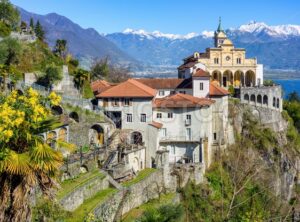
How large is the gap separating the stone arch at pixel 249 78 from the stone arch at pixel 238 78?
1.05 metres

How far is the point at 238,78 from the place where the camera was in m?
84.4

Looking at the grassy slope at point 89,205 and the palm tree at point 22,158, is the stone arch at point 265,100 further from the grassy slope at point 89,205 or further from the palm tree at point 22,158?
the palm tree at point 22,158

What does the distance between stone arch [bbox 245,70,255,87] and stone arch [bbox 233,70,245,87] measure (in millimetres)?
1055

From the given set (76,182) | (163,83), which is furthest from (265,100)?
(76,182)

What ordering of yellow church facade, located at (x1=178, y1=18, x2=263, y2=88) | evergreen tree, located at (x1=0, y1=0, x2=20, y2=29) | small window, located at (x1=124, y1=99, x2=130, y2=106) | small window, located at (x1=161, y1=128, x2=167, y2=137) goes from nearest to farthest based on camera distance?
small window, located at (x1=124, y1=99, x2=130, y2=106)
small window, located at (x1=161, y1=128, x2=167, y2=137)
evergreen tree, located at (x1=0, y1=0, x2=20, y2=29)
yellow church facade, located at (x1=178, y1=18, x2=263, y2=88)

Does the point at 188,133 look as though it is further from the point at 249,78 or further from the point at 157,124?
the point at 249,78

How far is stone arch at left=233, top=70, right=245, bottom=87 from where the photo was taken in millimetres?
83500

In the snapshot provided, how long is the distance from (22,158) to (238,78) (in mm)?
74132

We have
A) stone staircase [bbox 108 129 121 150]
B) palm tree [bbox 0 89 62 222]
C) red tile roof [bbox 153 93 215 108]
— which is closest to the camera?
palm tree [bbox 0 89 62 222]

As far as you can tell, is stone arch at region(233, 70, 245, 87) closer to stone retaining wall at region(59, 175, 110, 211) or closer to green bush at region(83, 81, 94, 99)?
green bush at region(83, 81, 94, 99)

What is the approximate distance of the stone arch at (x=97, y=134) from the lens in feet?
167

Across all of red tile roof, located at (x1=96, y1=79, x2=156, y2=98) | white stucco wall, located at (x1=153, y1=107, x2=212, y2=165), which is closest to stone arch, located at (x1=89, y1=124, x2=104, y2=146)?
red tile roof, located at (x1=96, y1=79, x2=156, y2=98)

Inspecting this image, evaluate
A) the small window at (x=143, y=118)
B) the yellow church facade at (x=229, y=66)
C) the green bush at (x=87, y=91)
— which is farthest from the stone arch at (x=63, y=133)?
the yellow church facade at (x=229, y=66)

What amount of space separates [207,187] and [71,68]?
27.9m
